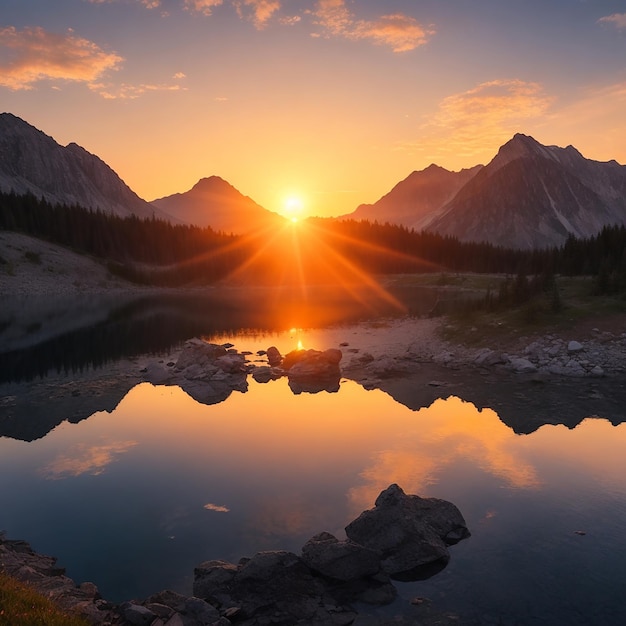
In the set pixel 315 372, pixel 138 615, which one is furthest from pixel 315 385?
pixel 138 615

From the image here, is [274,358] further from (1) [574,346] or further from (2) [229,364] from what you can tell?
(1) [574,346]

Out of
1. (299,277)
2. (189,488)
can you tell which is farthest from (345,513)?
(299,277)


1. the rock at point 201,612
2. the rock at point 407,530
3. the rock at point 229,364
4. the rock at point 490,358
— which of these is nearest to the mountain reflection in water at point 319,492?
the rock at point 407,530

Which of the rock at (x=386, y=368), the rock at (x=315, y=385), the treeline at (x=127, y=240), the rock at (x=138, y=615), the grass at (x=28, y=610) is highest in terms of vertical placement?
the treeline at (x=127, y=240)

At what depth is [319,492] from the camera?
19453 millimetres

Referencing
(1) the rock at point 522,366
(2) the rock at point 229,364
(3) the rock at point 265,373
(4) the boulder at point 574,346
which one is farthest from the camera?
(4) the boulder at point 574,346

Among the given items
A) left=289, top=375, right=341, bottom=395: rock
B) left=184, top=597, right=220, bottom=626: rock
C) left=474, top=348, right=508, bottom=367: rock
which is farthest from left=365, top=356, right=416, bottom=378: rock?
left=184, top=597, right=220, bottom=626: rock

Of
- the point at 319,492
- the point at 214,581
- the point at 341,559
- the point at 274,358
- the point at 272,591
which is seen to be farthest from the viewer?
the point at 274,358

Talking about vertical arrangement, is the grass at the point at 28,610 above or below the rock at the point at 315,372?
above

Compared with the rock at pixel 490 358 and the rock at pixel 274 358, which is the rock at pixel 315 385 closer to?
the rock at pixel 274 358

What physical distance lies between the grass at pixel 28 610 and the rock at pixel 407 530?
27.2ft

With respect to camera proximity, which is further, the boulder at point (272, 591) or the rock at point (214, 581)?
the rock at point (214, 581)

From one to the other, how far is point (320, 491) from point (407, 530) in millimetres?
4786

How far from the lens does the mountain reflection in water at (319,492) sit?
14.2m
